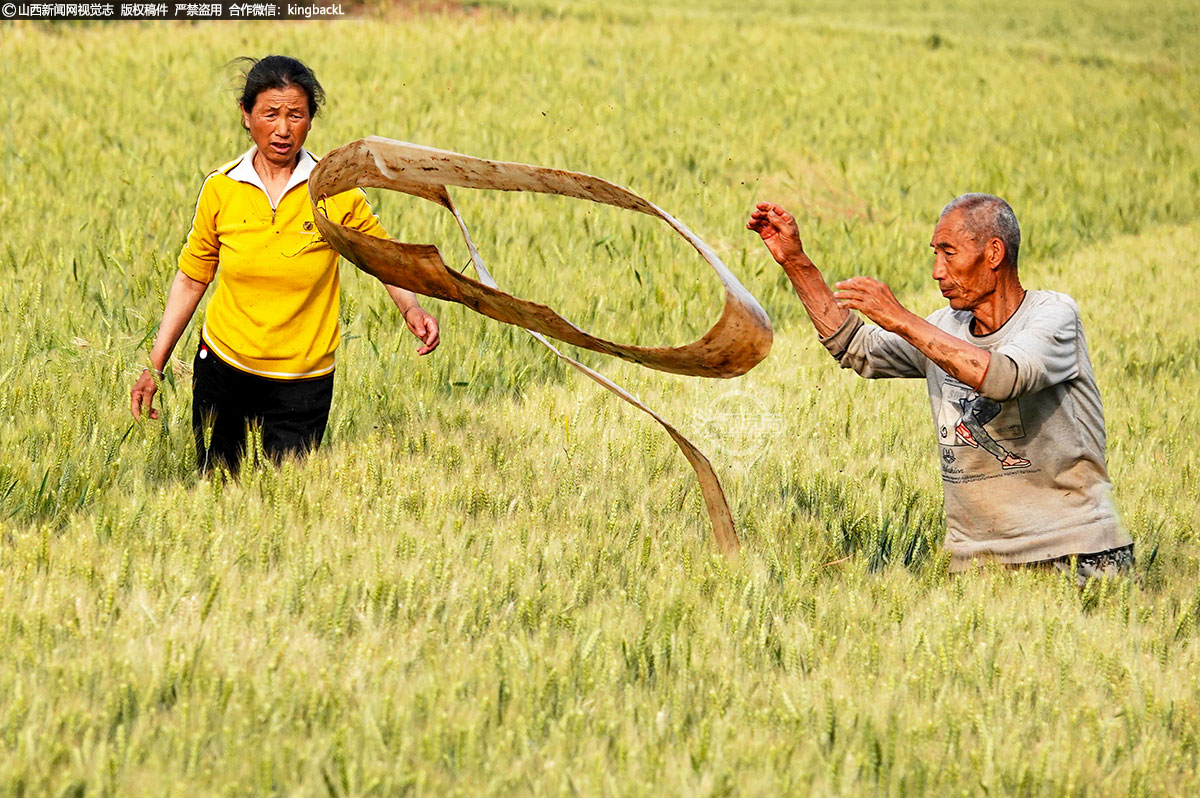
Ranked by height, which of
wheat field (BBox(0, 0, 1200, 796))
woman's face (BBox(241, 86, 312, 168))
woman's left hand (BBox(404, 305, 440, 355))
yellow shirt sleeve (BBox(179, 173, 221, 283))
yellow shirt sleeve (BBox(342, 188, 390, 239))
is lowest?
wheat field (BBox(0, 0, 1200, 796))

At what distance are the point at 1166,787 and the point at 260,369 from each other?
2.68 m

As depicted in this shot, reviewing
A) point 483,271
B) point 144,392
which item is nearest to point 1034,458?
point 483,271

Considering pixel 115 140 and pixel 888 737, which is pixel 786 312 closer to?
pixel 888 737

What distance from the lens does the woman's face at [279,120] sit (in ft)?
11.3

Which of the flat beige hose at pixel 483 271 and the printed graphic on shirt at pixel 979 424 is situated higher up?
the flat beige hose at pixel 483 271

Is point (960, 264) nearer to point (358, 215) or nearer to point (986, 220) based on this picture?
point (986, 220)

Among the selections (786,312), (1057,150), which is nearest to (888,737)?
(786,312)

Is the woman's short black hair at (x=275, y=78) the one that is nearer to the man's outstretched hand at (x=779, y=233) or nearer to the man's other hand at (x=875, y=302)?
the man's outstretched hand at (x=779, y=233)

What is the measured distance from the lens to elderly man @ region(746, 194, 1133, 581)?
126 inches

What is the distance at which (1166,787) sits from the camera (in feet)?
7.76

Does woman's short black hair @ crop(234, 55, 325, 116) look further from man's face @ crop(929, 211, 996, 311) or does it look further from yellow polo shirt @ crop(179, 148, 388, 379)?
man's face @ crop(929, 211, 996, 311)

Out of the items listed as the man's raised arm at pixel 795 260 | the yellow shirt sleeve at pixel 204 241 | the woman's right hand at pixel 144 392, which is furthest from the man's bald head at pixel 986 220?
the woman's right hand at pixel 144 392

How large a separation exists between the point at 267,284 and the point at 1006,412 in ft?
7.29

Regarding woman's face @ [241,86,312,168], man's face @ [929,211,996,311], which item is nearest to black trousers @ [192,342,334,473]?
woman's face @ [241,86,312,168]
